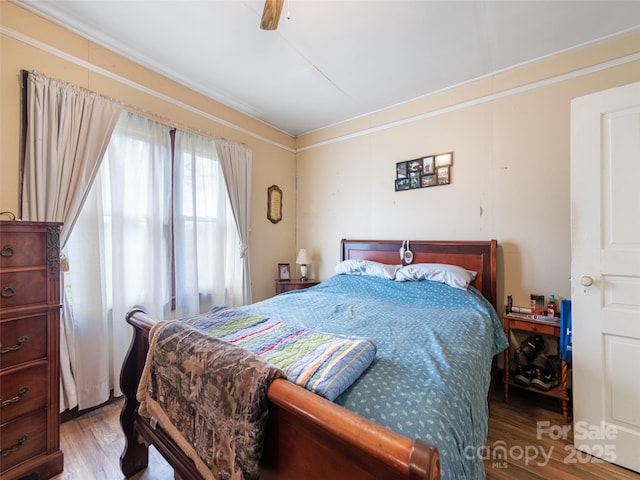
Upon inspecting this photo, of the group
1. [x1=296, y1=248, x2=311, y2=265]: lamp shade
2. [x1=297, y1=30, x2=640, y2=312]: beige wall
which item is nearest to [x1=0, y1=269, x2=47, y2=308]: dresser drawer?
[x1=296, y1=248, x2=311, y2=265]: lamp shade

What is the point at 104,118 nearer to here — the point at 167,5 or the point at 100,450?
the point at 167,5

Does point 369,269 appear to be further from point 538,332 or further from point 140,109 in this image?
point 140,109

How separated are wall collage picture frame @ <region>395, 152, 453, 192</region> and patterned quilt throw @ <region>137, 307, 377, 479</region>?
219 centimetres

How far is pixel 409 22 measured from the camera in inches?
73.9

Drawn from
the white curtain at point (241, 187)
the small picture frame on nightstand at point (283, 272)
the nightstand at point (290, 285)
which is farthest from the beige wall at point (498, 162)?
the white curtain at point (241, 187)

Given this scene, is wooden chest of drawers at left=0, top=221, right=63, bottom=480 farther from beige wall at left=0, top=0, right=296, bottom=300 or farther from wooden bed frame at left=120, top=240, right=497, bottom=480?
beige wall at left=0, top=0, right=296, bottom=300

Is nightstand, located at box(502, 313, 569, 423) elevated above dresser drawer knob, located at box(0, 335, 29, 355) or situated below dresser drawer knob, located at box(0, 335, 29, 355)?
below

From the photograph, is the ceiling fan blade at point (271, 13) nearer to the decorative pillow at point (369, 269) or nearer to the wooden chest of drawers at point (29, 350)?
the wooden chest of drawers at point (29, 350)

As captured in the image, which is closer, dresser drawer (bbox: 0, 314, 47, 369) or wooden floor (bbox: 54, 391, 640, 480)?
dresser drawer (bbox: 0, 314, 47, 369)

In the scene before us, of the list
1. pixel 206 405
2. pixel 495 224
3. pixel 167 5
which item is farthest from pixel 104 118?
pixel 495 224

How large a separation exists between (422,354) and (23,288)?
2023mm

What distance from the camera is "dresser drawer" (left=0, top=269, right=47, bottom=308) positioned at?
1.31 meters

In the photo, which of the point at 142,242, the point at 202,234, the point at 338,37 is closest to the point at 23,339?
the point at 142,242

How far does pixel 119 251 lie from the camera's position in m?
2.11
